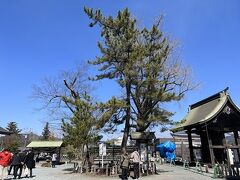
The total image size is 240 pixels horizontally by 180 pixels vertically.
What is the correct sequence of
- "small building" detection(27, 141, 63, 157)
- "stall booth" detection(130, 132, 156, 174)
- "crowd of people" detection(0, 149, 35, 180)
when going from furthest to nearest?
"small building" detection(27, 141, 63, 157) → "stall booth" detection(130, 132, 156, 174) → "crowd of people" detection(0, 149, 35, 180)

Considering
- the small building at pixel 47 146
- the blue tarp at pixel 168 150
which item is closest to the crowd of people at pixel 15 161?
the blue tarp at pixel 168 150

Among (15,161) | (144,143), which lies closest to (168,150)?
(144,143)

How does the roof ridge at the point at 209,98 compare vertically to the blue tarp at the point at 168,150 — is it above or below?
above

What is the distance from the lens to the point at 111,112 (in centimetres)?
1891

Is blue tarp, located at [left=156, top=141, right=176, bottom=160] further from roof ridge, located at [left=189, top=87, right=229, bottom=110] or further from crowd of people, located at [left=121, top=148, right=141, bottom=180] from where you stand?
crowd of people, located at [left=121, top=148, right=141, bottom=180]

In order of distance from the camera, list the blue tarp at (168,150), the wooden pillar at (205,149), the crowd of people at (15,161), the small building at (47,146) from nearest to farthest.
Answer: the crowd of people at (15,161) < the wooden pillar at (205,149) < the blue tarp at (168,150) < the small building at (47,146)

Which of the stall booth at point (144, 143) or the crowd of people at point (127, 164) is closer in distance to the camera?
the crowd of people at point (127, 164)

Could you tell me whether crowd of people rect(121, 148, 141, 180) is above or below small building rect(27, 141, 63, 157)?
below

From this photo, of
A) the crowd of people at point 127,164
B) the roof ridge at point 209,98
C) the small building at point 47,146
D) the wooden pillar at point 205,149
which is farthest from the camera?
the small building at point 47,146

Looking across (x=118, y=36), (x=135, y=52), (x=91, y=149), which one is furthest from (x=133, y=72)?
(x=91, y=149)

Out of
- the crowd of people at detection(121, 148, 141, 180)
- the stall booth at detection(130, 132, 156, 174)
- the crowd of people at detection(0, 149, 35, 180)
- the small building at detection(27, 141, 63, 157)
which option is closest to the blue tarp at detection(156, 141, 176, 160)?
the stall booth at detection(130, 132, 156, 174)

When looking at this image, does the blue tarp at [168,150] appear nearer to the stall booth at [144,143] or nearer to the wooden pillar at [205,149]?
the wooden pillar at [205,149]

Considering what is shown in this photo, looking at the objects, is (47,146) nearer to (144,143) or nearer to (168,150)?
(168,150)

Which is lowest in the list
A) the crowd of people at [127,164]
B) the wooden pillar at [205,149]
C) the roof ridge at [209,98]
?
the crowd of people at [127,164]
